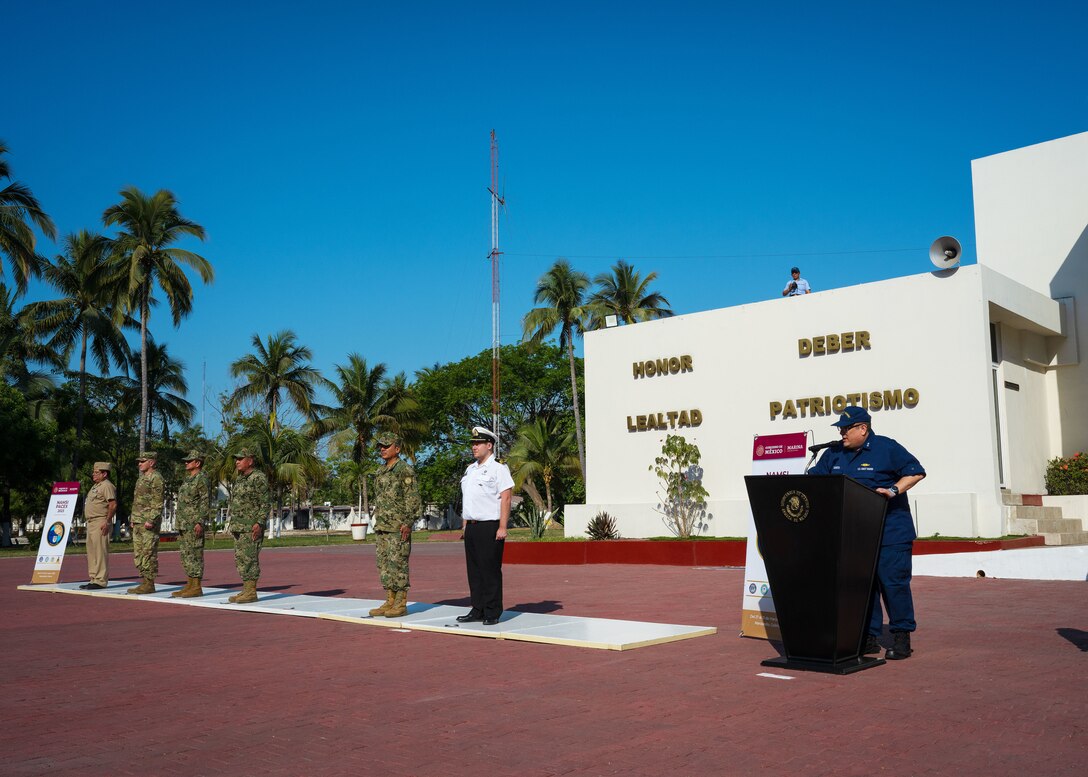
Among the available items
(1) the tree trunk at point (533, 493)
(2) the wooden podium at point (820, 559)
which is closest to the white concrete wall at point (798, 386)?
(2) the wooden podium at point (820, 559)

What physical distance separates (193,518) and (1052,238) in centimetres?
1841

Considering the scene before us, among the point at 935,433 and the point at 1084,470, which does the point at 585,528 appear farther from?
the point at 1084,470

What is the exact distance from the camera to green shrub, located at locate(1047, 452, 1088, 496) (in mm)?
19219

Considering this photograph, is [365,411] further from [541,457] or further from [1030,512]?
[1030,512]

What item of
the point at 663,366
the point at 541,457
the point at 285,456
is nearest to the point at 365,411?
the point at 285,456

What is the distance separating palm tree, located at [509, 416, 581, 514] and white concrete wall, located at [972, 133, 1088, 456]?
67.3 feet

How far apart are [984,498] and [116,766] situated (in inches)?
614

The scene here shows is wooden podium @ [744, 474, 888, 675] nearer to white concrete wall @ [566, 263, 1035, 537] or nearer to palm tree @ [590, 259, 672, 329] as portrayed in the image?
white concrete wall @ [566, 263, 1035, 537]

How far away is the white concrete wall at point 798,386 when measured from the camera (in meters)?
17.1

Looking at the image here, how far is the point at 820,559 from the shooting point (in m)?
6.58

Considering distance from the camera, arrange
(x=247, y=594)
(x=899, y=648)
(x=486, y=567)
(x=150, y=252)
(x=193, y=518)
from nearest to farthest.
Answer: (x=899, y=648) → (x=486, y=567) → (x=247, y=594) → (x=193, y=518) → (x=150, y=252)

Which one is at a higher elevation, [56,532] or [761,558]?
[56,532]

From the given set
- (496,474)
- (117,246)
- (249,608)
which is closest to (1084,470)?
(496,474)

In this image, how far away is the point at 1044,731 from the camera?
495 cm
